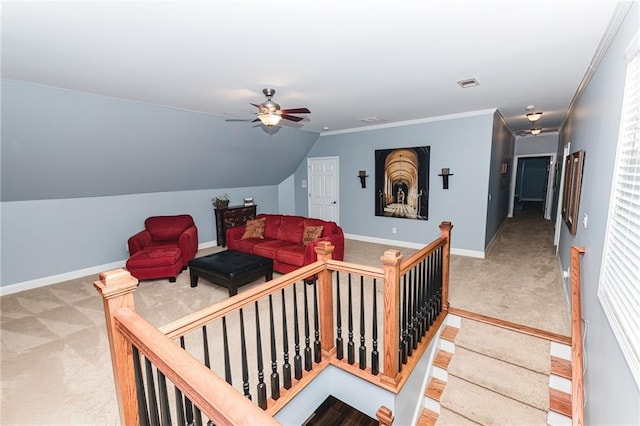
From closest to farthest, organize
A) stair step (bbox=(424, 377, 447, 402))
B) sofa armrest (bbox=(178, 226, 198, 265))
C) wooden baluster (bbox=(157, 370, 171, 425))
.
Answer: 1. wooden baluster (bbox=(157, 370, 171, 425))
2. stair step (bbox=(424, 377, 447, 402))
3. sofa armrest (bbox=(178, 226, 198, 265))

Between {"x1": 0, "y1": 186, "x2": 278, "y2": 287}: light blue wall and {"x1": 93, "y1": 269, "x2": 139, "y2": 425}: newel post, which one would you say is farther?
{"x1": 0, "y1": 186, "x2": 278, "y2": 287}: light blue wall

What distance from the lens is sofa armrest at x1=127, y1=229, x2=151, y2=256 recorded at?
4.46m

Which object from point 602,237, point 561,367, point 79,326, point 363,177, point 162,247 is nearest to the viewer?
point 602,237

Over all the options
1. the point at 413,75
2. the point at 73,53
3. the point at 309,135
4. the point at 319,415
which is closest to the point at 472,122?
the point at 413,75

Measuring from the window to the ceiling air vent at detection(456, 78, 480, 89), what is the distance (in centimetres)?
163

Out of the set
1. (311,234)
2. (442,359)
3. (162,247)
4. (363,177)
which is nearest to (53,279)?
(162,247)

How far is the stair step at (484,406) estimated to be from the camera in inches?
87.7

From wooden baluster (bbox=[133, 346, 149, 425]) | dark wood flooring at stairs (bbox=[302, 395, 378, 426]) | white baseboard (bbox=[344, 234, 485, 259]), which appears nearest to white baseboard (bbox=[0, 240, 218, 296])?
dark wood flooring at stairs (bbox=[302, 395, 378, 426])

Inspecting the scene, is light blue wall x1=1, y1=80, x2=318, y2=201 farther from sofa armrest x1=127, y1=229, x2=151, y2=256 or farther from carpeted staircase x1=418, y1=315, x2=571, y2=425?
carpeted staircase x1=418, y1=315, x2=571, y2=425

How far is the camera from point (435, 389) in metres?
2.66

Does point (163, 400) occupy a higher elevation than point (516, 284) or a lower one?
higher

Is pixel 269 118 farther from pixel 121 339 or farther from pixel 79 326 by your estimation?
pixel 79 326

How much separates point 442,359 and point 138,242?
14.9 ft

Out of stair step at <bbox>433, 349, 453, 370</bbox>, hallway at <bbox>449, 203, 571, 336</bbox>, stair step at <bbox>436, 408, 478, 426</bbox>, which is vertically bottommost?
stair step at <bbox>436, 408, 478, 426</bbox>
